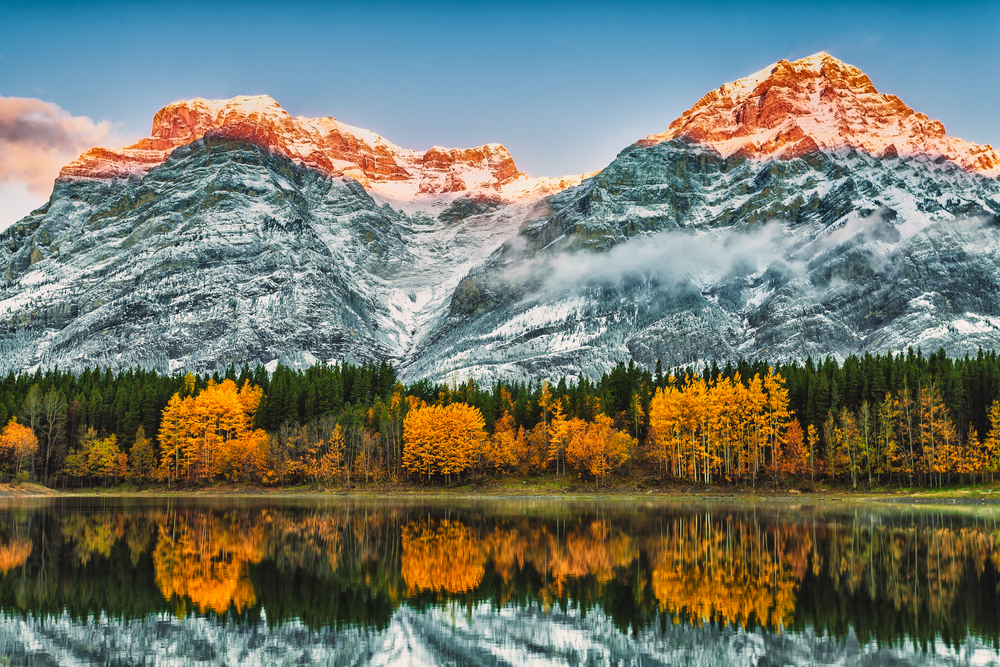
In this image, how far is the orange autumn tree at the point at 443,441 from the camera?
119m

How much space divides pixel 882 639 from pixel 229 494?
106016mm

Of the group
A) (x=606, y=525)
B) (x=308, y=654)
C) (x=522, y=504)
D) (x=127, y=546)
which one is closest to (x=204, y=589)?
(x=308, y=654)

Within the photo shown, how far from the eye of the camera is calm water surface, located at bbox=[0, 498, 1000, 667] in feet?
71.9

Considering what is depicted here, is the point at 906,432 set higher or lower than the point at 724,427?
lower

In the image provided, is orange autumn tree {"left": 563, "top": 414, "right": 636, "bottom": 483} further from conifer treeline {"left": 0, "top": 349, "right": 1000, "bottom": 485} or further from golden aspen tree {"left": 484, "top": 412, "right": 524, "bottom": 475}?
golden aspen tree {"left": 484, "top": 412, "right": 524, "bottom": 475}

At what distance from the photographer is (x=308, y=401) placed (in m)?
141

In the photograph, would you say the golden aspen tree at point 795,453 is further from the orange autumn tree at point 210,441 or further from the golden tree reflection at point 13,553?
the golden tree reflection at point 13,553

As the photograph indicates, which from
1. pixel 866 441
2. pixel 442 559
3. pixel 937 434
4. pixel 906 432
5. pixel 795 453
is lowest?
pixel 442 559

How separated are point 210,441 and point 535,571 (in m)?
103

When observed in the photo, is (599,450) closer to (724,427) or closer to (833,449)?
(724,427)

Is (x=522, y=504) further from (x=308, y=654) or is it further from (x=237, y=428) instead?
(x=308, y=654)

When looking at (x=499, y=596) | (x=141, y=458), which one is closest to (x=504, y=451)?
(x=141, y=458)

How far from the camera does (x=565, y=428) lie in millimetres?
119125

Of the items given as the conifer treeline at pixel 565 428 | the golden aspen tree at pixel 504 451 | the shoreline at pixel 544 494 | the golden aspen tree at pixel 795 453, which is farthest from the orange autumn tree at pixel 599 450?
the golden aspen tree at pixel 795 453
